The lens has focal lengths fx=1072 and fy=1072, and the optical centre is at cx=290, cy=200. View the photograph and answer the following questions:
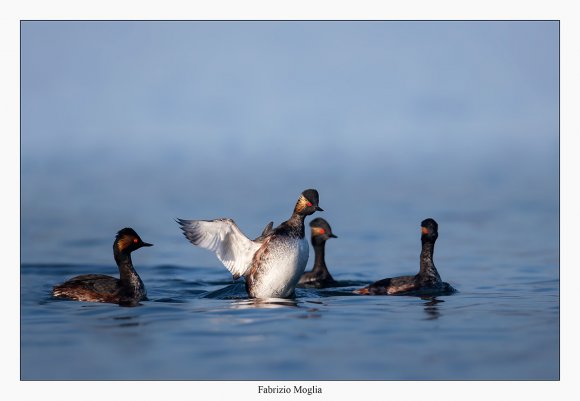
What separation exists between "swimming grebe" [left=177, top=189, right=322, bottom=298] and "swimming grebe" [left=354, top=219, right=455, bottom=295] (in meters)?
1.44

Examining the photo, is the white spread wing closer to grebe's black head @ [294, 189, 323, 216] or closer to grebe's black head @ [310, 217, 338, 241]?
grebe's black head @ [294, 189, 323, 216]

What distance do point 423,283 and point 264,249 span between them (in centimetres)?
274

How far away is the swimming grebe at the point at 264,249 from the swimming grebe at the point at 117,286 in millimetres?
1054

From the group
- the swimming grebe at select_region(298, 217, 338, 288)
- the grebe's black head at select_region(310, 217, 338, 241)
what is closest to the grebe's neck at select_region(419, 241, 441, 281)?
the swimming grebe at select_region(298, 217, 338, 288)

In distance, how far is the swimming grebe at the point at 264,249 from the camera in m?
15.7

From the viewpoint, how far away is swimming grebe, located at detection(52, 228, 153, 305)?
52.0ft

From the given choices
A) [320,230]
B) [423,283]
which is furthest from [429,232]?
[320,230]

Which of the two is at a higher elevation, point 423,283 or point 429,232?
point 429,232

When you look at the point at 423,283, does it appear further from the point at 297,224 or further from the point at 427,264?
the point at 297,224

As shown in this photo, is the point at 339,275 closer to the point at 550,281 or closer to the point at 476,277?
the point at 476,277

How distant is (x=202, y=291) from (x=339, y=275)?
3669 millimetres

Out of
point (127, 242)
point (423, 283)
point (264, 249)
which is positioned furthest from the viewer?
point (423, 283)

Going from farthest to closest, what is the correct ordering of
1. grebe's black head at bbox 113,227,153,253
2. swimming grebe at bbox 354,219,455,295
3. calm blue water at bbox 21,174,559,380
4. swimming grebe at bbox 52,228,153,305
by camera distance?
swimming grebe at bbox 354,219,455,295
grebe's black head at bbox 113,227,153,253
swimming grebe at bbox 52,228,153,305
calm blue water at bbox 21,174,559,380

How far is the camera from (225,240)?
1623cm
